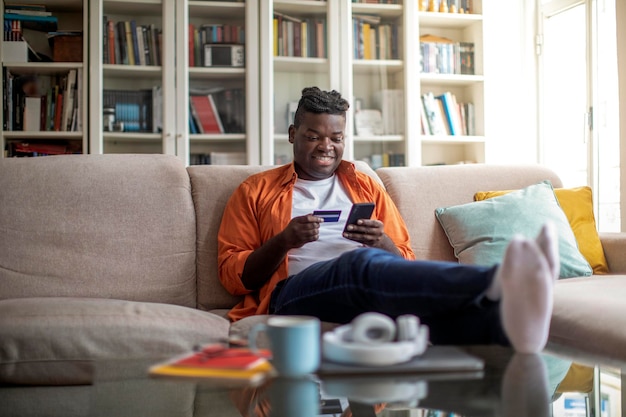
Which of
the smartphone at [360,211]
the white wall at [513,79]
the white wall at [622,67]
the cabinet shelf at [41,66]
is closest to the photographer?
the smartphone at [360,211]

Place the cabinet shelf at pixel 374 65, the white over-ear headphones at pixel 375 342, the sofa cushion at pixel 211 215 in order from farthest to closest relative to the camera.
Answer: the cabinet shelf at pixel 374 65, the sofa cushion at pixel 211 215, the white over-ear headphones at pixel 375 342

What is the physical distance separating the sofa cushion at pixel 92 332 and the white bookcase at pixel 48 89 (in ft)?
7.54

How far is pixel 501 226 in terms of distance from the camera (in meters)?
2.30

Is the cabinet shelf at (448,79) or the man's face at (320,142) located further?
the cabinet shelf at (448,79)

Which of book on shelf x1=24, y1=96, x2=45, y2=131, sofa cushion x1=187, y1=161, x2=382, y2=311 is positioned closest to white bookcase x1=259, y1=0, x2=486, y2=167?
book on shelf x1=24, y1=96, x2=45, y2=131

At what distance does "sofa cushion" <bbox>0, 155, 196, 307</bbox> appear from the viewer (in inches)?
81.3

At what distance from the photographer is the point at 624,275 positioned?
2314 mm

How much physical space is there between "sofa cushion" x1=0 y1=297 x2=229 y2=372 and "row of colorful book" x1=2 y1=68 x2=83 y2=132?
2316mm

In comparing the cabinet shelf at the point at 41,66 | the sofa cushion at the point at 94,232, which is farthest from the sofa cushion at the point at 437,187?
the cabinet shelf at the point at 41,66

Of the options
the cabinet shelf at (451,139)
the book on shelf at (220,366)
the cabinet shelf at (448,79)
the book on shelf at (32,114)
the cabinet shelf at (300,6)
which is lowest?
the book on shelf at (220,366)

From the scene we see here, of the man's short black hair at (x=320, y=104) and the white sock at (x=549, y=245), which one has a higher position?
the man's short black hair at (x=320, y=104)

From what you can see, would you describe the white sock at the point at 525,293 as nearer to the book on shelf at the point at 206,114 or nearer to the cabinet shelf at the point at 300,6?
the book on shelf at the point at 206,114

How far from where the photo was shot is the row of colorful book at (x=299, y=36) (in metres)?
4.11

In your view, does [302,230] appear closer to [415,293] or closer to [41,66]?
[415,293]
